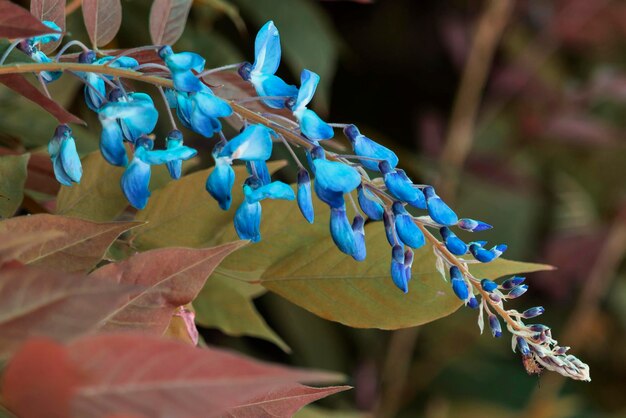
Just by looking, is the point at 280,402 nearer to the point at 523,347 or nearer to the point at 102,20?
the point at 523,347

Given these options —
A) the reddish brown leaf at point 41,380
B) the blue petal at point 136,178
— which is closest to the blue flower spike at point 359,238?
the blue petal at point 136,178

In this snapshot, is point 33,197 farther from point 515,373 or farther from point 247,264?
point 515,373

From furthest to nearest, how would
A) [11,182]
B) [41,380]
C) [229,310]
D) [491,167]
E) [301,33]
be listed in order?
1. [491,167]
2. [301,33]
3. [229,310]
4. [11,182]
5. [41,380]

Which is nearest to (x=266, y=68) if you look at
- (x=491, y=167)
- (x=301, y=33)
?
(x=301, y=33)

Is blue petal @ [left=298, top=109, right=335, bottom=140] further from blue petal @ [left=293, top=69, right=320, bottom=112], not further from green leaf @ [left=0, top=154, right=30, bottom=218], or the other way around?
green leaf @ [left=0, top=154, right=30, bottom=218]

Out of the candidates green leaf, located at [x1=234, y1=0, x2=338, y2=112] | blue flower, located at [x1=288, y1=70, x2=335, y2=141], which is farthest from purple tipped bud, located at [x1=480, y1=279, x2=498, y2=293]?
green leaf, located at [x1=234, y1=0, x2=338, y2=112]
